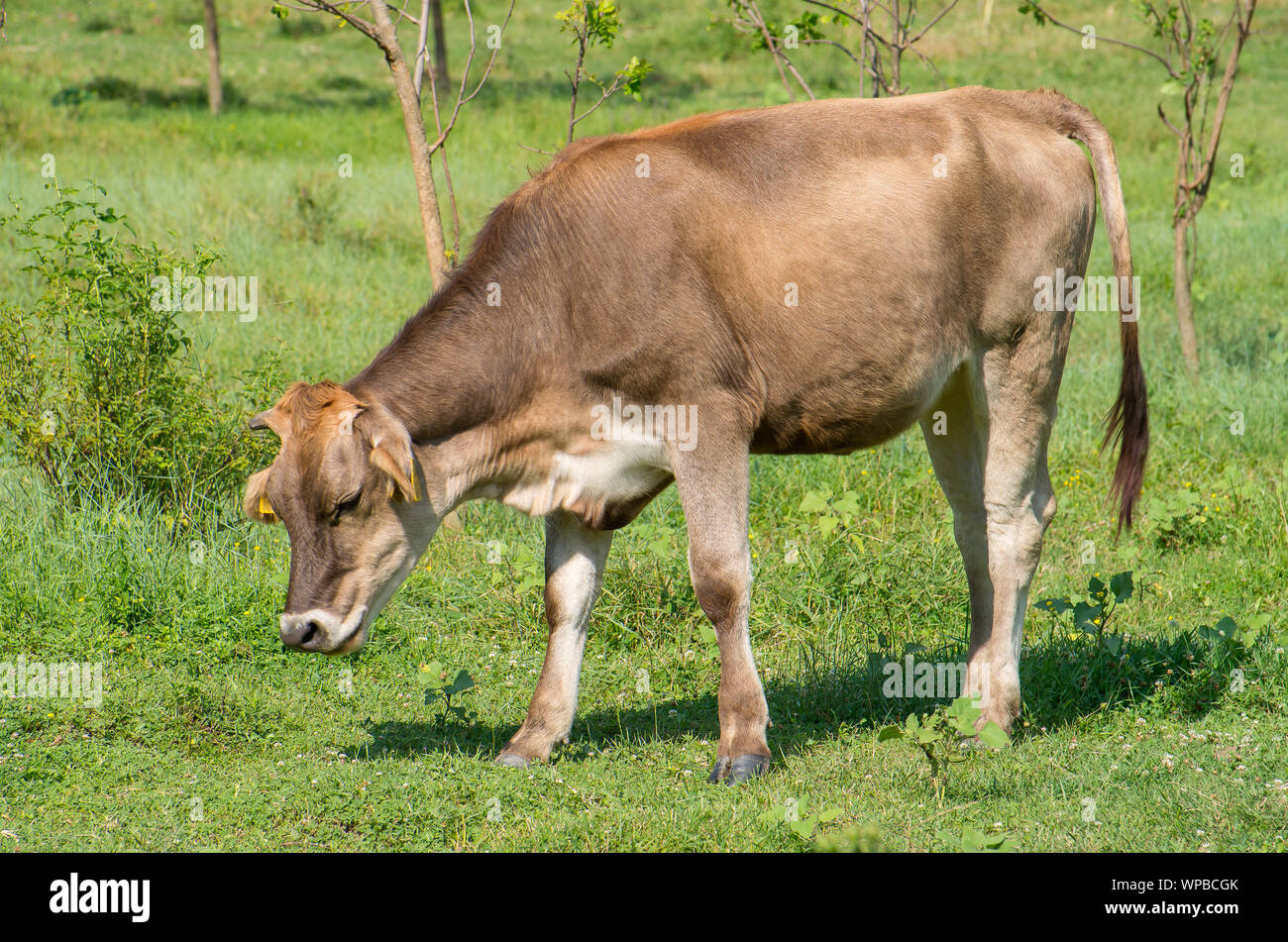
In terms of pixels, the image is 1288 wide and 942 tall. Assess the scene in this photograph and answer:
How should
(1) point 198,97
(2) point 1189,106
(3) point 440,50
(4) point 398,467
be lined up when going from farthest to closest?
(3) point 440,50, (1) point 198,97, (2) point 1189,106, (4) point 398,467

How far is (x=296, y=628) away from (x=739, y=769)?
1.59 metres

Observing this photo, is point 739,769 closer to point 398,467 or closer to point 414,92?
point 398,467

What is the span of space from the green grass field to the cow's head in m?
0.64

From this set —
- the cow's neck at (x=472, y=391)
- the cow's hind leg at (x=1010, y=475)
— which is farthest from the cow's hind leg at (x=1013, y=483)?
the cow's neck at (x=472, y=391)

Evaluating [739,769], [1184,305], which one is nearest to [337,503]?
[739,769]

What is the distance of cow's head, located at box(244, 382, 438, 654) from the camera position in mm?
4141

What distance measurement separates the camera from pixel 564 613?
495 cm

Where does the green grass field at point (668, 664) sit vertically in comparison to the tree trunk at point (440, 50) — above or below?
below

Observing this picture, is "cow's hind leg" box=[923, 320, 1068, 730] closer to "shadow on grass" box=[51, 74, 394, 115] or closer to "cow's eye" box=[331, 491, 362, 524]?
"cow's eye" box=[331, 491, 362, 524]

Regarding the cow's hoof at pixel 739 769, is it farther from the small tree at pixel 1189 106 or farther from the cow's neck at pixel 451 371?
the small tree at pixel 1189 106

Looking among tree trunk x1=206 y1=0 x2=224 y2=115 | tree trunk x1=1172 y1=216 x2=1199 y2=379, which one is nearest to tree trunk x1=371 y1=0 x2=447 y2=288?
tree trunk x1=1172 y1=216 x2=1199 y2=379

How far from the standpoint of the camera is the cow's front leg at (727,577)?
448 centimetres

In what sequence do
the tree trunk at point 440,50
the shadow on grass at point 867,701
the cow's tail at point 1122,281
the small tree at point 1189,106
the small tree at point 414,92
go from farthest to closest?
the tree trunk at point 440,50
the small tree at point 1189,106
the small tree at point 414,92
the cow's tail at point 1122,281
the shadow on grass at point 867,701

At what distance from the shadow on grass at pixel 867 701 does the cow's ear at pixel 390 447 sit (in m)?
1.27
